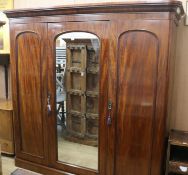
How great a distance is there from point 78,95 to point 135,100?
59 cm

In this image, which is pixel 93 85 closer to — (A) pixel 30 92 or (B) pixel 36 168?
(A) pixel 30 92

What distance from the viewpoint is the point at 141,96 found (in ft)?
6.55

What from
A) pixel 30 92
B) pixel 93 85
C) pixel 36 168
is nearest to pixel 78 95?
pixel 93 85

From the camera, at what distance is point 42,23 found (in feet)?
7.47

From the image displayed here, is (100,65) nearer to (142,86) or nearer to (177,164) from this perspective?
(142,86)

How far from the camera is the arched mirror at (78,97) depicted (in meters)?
2.18

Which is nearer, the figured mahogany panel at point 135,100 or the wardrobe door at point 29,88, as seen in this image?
the figured mahogany panel at point 135,100

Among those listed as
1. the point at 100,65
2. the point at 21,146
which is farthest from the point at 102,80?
the point at 21,146

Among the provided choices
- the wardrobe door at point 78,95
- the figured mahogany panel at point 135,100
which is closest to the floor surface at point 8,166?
the wardrobe door at point 78,95

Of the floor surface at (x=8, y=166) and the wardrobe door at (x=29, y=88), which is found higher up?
the wardrobe door at (x=29, y=88)

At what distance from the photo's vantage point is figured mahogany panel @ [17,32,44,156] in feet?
7.79

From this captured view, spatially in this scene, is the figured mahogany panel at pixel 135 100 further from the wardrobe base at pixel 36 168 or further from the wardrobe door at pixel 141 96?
the wardrobe base at pixel 36 168

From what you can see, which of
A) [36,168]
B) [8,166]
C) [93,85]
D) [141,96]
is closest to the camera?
[141,96]

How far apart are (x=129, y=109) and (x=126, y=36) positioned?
0.64 metres
